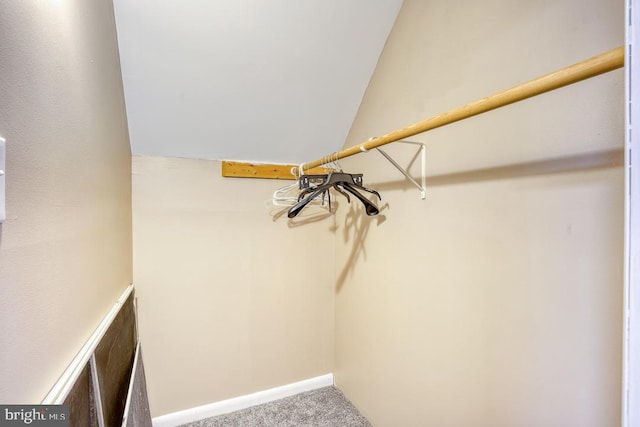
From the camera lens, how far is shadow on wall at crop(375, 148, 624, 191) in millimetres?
785

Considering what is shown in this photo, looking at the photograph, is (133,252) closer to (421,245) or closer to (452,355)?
(421,245)

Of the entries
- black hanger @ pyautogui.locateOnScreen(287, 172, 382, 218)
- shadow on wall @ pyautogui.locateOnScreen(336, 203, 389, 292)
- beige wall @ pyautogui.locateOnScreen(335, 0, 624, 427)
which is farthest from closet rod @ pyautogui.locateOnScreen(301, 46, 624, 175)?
shadow on wall @ pyautogui.locateOnScreen(336, 203, 389, 292)

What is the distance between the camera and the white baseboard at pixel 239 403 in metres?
1.93

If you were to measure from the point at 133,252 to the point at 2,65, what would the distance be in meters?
1.58

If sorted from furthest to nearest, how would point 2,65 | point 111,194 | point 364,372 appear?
point 364,372 → point 111,194 → point 2,65

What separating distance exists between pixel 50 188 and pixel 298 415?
2101 mm

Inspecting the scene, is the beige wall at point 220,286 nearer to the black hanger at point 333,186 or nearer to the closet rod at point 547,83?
the black hanger at point 333,186

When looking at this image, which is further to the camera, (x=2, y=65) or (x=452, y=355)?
(x=452, y=355)

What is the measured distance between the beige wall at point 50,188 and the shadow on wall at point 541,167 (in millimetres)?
1359

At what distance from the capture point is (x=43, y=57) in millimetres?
632

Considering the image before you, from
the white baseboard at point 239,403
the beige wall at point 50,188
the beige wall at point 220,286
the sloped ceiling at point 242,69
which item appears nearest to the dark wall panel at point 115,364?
the beige wall at point 50,188

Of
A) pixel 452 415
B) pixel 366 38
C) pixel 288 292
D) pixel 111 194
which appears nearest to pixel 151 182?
pixel 111 194

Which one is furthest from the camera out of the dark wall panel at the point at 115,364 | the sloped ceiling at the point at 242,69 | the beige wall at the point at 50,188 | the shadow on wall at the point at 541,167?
the sloped ceiling at the point at 242,69

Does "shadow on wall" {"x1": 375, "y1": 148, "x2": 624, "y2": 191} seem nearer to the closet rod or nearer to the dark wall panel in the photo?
the closet rod
